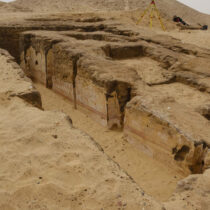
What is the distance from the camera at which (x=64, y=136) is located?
3.06 metres

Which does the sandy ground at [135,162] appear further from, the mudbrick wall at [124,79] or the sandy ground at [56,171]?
the sandy ground at [56,171]

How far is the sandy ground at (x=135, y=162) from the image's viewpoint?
3.71m

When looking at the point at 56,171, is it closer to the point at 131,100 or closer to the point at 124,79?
the point at 131,100

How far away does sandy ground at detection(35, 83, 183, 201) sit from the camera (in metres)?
3.71

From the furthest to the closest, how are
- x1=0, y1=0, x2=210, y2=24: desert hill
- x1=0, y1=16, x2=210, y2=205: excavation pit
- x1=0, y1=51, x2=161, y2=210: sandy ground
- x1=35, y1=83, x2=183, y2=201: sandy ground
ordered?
x1=0, y1=0, x2=210, y2=24: desert hill, x1=0, y1=16, x2=210, y2=205: excavation pit, x1=35, y1=83, x2=183, y2=201: sandy ground, x1=0, y1=51, x2=161, y2=210: sandy ground

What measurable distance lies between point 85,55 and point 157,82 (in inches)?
61.7

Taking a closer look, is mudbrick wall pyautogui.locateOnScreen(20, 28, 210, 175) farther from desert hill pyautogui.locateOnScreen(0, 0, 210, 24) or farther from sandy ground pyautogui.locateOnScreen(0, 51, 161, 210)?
desert hill pyautogui.locateOnScreen(0, 0, 210, 24)

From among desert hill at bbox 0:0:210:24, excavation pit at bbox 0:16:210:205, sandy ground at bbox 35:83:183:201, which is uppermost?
desert hill at bbox 0:0:210:24

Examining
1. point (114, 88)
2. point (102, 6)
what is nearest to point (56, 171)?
point (114, 88)

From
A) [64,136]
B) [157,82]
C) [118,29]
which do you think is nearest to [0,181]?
[64,136]

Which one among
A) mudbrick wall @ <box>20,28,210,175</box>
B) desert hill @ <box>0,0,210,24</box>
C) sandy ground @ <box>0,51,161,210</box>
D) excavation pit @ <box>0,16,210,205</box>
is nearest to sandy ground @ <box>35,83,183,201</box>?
excavation pit @ <box>0,16,210,205</box>

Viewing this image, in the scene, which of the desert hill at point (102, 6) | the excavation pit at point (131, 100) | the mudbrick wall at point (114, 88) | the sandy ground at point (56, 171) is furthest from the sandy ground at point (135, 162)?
the desert hill at point (102, 6)

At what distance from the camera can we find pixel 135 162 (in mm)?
4262

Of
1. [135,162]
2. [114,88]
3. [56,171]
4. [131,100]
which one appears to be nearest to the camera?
[56,171]
